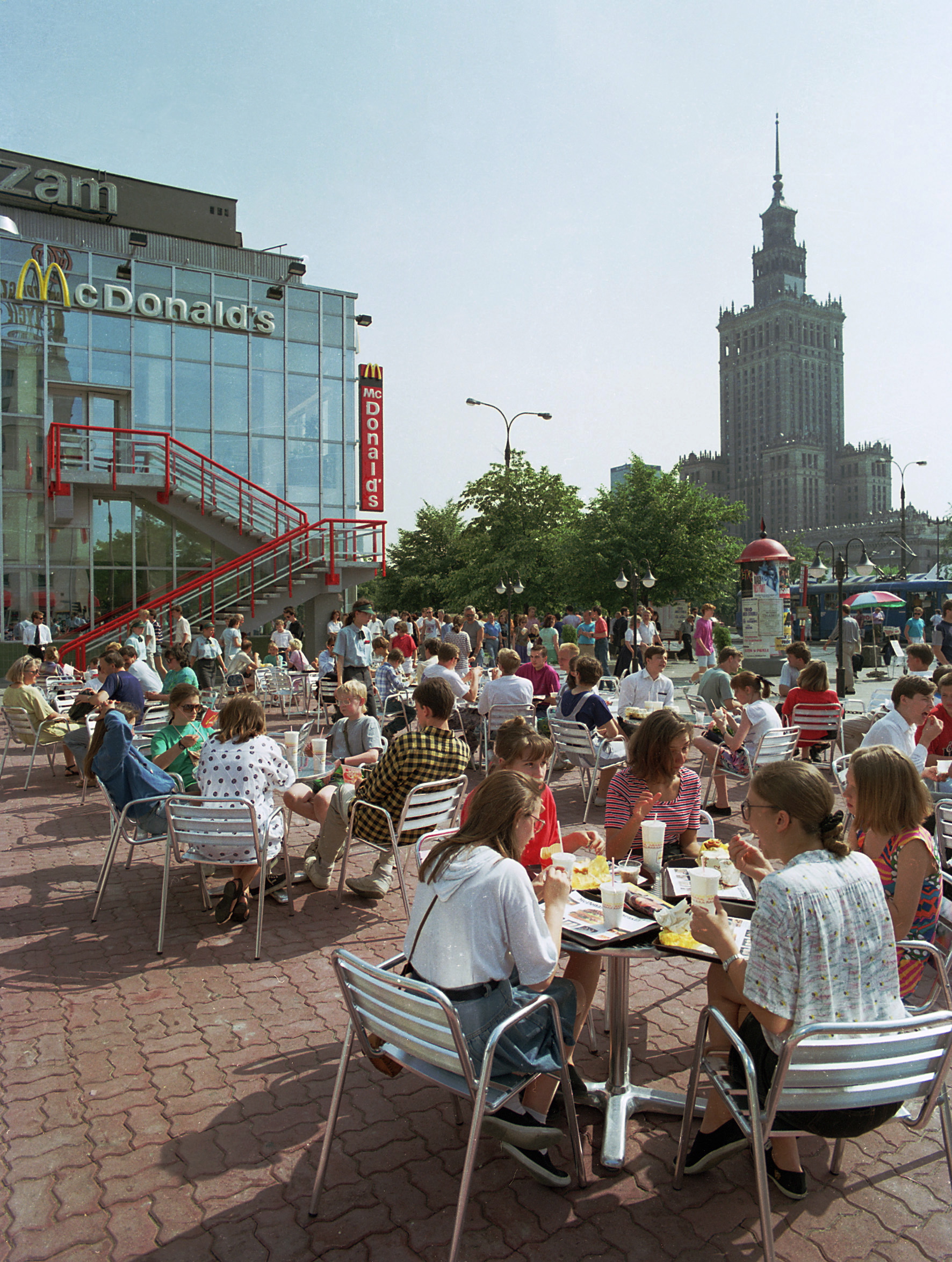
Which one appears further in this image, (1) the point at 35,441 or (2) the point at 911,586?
(2) the point at 911,586

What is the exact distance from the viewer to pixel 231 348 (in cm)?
2425

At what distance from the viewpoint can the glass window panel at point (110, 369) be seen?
2248cm

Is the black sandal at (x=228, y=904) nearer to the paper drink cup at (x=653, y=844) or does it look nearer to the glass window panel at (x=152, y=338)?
the paper drink cup at (x=653, y=844)

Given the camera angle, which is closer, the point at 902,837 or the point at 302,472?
the point at 902,837

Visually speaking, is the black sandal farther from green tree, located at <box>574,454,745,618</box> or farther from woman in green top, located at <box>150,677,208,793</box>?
green tree, located at <box>574,454,745,618</box>

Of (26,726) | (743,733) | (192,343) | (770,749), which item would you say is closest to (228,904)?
(743,733)

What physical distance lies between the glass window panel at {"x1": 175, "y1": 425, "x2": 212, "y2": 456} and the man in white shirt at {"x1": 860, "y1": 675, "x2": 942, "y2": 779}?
20938 millimetres

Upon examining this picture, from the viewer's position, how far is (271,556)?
22.3m

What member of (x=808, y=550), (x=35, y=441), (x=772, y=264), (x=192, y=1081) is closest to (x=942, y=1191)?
(x=192, y=1081)

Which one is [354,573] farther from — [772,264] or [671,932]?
[772,264]

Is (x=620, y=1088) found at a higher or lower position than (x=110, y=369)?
lower

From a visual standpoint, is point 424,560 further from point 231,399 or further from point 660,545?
point 231,399

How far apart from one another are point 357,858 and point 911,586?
114ft

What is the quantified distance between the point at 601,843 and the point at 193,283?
77.7ft
